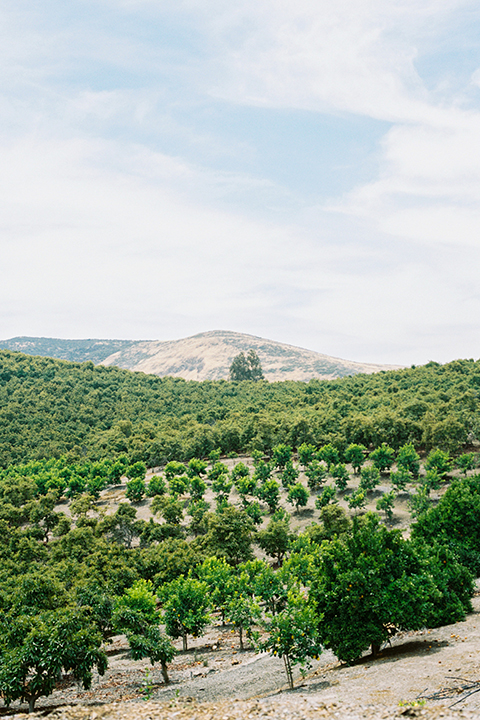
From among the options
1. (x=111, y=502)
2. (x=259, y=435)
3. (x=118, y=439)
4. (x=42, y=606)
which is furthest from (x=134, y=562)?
(x=118, y=439)

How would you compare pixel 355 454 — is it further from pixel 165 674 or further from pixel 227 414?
pixel 165 674

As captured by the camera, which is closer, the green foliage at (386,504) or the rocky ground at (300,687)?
the rocky ground at (300,687)

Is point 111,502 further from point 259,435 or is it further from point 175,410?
point 175,410

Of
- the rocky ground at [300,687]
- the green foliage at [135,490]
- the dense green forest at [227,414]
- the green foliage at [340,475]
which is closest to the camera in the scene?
the rocky ground at [300,687]

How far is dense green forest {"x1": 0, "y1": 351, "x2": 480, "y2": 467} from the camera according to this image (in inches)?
3824

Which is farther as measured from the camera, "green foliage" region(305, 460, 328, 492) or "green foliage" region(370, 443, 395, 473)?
"green foliage" region(370, 443, 395, 473)

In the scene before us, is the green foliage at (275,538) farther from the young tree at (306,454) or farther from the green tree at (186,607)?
the young tree at (306,454)

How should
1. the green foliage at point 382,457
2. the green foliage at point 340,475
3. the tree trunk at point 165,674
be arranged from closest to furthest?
the tree trunk at point 165,674 < the green foliage at point 340,475 < the green foliage at point 382,457

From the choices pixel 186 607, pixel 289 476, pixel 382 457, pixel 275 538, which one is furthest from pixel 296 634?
pixel 382 457

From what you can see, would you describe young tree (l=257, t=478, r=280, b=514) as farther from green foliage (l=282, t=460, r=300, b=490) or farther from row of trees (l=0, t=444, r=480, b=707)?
row of trees (l=0, t=444, r=480, b=707)

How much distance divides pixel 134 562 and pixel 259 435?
6585 cm

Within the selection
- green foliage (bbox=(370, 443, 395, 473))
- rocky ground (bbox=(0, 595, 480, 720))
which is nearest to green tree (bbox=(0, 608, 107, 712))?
rocky ground (bbox=(0, 595, 480, 720))

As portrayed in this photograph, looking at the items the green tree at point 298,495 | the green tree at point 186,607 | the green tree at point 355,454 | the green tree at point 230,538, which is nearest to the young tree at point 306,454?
the green tree at point 355,454

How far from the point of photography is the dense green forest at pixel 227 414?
97125mm
